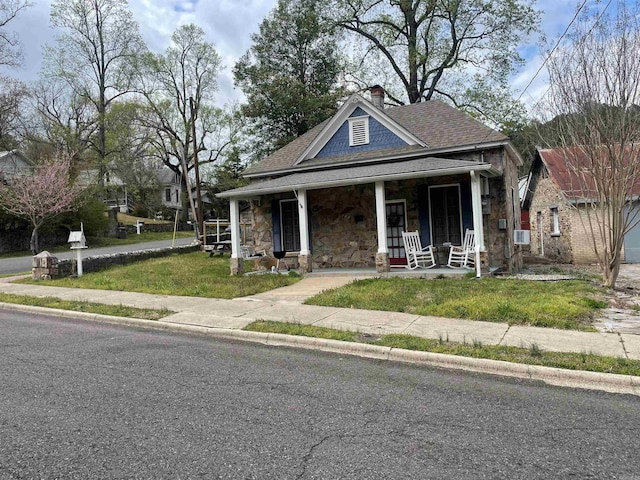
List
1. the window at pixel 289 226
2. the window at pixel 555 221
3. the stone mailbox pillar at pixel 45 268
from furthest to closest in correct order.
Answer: the window at pixel 555 221 < the window at pixel 289 226 < the stone mailbox pillar at pixel 45 268

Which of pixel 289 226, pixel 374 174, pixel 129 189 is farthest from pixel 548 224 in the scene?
pixel 129 189

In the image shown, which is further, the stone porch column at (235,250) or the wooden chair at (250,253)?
the wooden chair at (250,253)

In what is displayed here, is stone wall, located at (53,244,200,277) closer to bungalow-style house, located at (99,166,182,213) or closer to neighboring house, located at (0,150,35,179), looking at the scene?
neighboring house, located at (0,150,35,179)

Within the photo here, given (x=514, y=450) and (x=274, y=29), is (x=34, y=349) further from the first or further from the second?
(x=274, y=29)

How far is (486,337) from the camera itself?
5.84 m

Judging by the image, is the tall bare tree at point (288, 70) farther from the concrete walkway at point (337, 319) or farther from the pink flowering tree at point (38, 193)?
the concrete walkway at point (337, 319)

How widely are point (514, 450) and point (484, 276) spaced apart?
27.1ft

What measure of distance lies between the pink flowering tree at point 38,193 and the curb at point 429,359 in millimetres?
16390

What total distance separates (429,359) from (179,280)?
8512 mm

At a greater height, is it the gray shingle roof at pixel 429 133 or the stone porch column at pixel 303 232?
the gray shingle roof at pixel 429 133

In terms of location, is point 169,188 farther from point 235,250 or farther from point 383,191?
point 383,191

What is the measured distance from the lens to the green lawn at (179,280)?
10.3 m

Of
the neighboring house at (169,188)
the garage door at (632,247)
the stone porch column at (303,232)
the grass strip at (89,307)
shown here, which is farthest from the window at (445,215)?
the neighboring house at (169,188)

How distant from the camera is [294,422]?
3.51m
